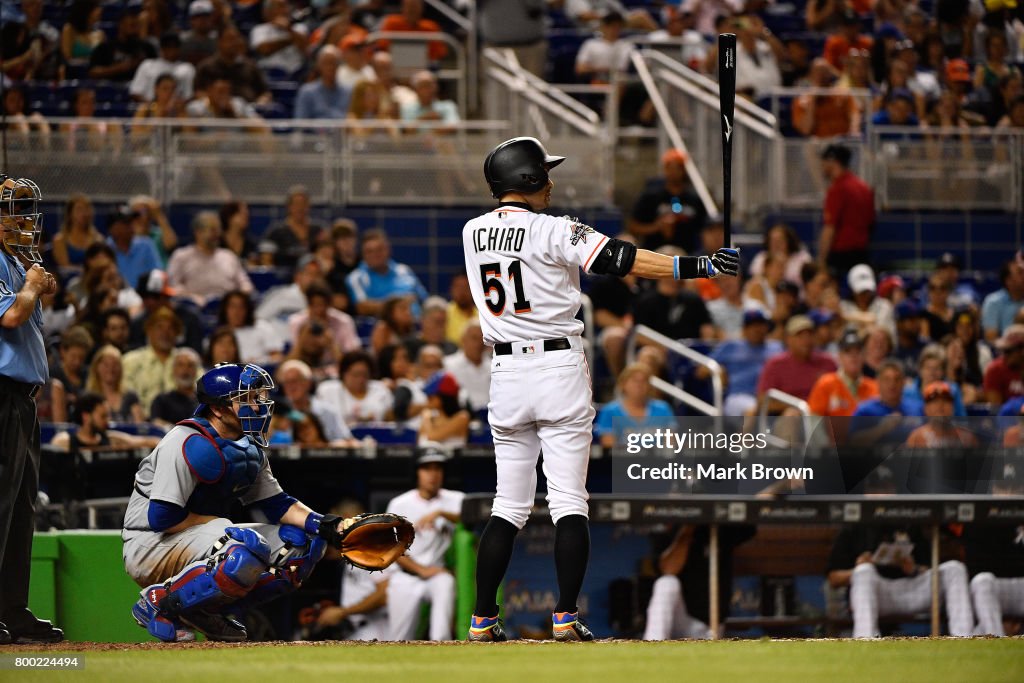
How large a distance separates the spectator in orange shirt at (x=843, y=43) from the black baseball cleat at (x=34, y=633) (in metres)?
11.4

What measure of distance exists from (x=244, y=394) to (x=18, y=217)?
3.67ft

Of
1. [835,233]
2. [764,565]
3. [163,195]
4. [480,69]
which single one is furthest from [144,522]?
[480,69]

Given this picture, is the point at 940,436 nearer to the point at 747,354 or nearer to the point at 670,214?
the point at 747,354

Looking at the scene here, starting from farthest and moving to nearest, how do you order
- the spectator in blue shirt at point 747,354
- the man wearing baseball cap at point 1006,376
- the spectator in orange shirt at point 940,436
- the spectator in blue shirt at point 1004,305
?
the spectator in blue shirt at point 1004,305 < the man wearing baseball cap at point 1006,376 < the spectator in blue shirt at point 747,354 < the spectator in orange shirt at point 940,436

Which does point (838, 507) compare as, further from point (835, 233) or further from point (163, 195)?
point (163, 195)

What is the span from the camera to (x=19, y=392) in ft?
21.7

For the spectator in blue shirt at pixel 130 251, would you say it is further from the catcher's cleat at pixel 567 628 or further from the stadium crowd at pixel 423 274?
the catcher's cleat at pixel 567 628

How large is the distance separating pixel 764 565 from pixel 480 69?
7719mm

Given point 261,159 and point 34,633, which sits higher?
point 261,159

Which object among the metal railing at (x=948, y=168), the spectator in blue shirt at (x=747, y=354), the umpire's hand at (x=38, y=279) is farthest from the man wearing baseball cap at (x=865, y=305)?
the umpire's hand at (x=38, y=279)

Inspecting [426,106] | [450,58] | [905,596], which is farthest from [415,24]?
[905,596]

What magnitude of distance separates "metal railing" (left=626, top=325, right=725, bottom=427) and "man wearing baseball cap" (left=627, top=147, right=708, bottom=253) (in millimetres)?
1521

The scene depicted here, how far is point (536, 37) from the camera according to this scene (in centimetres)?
1556

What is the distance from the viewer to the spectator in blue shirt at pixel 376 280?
12961 mm
